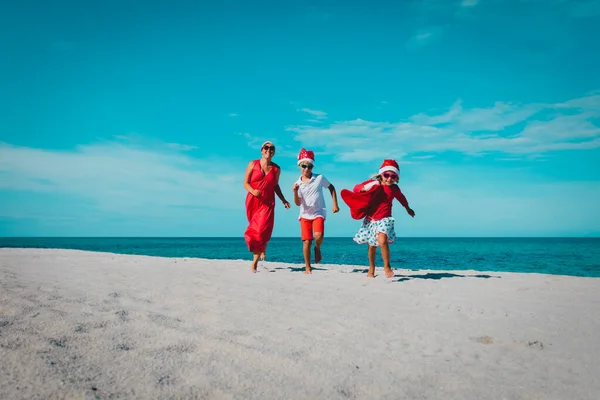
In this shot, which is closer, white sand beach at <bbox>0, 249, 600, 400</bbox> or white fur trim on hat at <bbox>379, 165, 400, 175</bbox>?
white sand beach at <bbox>0, 249, 600, 400</bbox>

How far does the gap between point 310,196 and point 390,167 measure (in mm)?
1890

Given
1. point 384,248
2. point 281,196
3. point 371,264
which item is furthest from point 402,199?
point 281,196

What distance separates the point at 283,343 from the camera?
9.06ft

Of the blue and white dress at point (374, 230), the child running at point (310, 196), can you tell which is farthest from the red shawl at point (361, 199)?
the child running at point (310, 196)

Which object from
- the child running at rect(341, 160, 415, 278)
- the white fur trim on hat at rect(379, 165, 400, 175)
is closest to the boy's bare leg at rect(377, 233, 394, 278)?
the child running at rect(341, 160, 415, 278)

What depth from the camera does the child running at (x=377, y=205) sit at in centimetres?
654

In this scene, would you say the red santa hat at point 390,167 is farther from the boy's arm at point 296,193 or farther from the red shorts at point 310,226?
the boy's arm at point 296,193

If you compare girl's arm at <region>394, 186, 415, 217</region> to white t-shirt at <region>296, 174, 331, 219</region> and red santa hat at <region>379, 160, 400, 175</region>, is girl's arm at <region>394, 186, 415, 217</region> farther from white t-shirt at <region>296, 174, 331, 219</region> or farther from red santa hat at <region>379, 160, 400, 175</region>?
white t-shirt at <region>296, 174, 331, 219</region>

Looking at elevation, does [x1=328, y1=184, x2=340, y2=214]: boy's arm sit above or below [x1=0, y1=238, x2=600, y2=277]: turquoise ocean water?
above

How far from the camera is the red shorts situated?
7.90 metres

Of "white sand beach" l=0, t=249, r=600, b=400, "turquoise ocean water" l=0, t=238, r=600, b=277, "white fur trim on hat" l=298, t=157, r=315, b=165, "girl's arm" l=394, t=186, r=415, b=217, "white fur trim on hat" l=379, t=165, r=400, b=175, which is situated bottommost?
"turquoise ocean water" l=0, t=238, r=600, b=277

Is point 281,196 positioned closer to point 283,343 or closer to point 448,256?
point 283,343

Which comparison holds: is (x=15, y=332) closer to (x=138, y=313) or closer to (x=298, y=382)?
(x=138, y=313)

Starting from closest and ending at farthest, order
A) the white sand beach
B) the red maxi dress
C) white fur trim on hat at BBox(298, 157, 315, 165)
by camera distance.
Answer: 1. the white sand beach
2. the red maxi dress
3. white fur trim on hat at BBox(298, 157, 315, 165)
